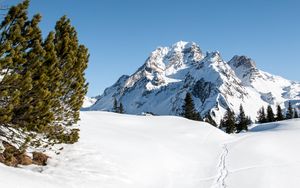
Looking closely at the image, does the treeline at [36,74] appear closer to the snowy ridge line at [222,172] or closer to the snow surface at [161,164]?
the snow surface at [161,164]

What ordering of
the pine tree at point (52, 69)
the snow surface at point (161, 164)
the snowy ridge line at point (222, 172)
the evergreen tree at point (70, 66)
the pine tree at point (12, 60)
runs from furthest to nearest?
1. the snowy ridge line at point (222, 172)
2. the evergreen tree at point (70, 66)
3. the snow surface at point (161, 164)
4. the pine tree at point (52, 69)
5. the pine tree at point (12, 60)

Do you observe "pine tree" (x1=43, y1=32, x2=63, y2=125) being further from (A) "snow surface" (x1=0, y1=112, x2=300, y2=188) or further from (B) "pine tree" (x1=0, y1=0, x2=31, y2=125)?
(A) "snow surface" (x1=0, y1=112, x2=300, y2=188)

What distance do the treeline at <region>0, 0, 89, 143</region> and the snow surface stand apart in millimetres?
1731

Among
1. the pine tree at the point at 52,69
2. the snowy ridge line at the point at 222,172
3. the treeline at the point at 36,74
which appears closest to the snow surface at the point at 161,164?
the snowy ridge line at the point at 222,172

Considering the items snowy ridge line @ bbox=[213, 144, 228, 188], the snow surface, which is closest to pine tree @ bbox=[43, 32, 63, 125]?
the snow surface

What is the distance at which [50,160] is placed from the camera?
1572cm

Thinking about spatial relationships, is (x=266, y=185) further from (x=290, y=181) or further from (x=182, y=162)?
(x=182, y=162)

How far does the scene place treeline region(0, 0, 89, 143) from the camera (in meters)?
12.2

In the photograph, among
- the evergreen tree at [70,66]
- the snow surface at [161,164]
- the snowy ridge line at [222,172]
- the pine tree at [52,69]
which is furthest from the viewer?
the snowy ridge line at [222,172]

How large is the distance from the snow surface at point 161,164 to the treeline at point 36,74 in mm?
1731

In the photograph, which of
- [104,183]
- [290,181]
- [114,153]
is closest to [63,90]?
[104,183]

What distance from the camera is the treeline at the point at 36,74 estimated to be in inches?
479

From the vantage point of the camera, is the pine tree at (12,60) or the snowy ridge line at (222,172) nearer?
the pine tree at (12,60)

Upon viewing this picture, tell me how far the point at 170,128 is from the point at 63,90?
21779 millimetres
